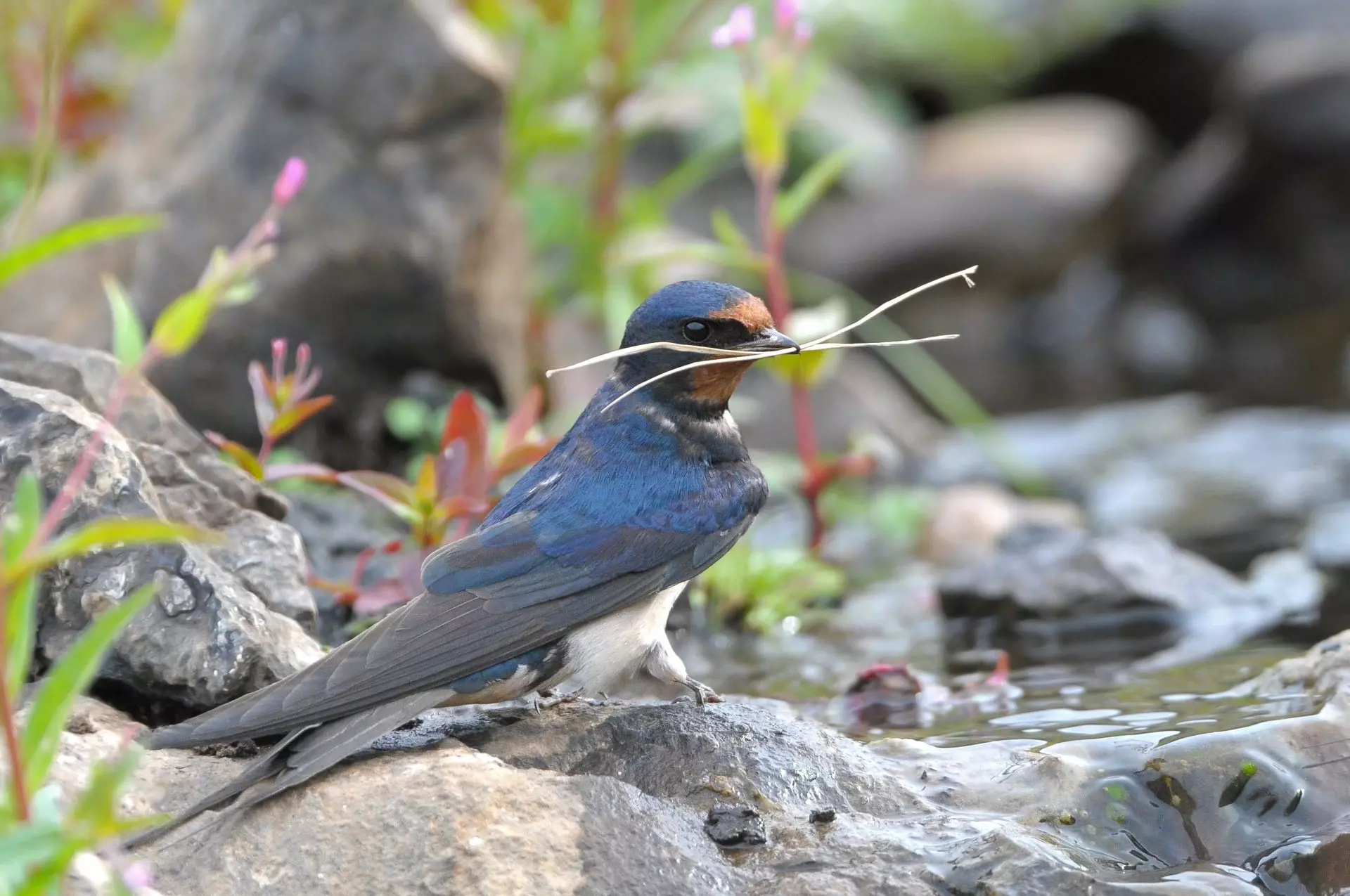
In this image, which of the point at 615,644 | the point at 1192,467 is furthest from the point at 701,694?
the point at 1192,467

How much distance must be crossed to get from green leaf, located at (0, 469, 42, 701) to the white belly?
4.29 ft

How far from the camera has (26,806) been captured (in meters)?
1.99

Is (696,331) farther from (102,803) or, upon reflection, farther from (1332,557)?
(1332,557)

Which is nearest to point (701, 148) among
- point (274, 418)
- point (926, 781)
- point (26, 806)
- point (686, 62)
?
point (686, 62)

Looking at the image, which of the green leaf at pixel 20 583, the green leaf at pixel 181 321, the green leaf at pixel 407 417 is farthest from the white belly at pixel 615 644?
the green leaf at pixel 407 417

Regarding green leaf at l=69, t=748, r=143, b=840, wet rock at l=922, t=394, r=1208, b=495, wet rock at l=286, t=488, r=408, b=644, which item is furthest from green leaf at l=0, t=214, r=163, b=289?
wet rock at l=922, t=394, r=1208, b=495

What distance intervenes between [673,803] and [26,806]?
1175 millimetres

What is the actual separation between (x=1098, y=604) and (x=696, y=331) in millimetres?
2031

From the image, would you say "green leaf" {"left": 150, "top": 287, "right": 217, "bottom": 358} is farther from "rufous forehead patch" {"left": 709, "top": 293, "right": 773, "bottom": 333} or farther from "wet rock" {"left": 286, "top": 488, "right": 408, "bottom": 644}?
"wet rock" {"left": 286, "top": 488, "right": 408, "bottom": 644}

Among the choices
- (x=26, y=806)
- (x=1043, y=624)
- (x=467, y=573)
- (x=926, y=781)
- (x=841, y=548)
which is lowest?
(x=841, y=548)

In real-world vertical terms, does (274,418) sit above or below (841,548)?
above

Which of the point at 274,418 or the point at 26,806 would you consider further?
the point at 274,418

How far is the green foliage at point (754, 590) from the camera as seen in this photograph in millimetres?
4742

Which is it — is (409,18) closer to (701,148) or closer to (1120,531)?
(1120,531)
